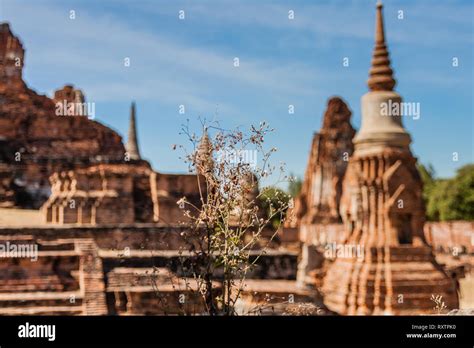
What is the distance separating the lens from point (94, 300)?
344 inches

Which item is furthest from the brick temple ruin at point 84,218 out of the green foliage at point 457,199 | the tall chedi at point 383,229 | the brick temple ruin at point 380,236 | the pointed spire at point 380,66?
the green foliage at point 457,199

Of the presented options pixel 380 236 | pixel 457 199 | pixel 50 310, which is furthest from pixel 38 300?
pixel 457 199

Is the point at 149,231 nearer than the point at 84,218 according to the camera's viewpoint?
Yes

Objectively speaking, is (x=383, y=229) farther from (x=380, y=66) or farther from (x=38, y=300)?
(x=38, y=300)

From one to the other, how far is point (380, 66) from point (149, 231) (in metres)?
6.39

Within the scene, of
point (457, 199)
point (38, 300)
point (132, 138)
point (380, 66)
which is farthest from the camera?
point (457, 199)

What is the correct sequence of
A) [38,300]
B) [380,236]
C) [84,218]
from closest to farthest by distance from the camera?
[38,300] → [380,236] → [84,218]

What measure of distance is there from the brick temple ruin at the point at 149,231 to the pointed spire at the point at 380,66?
33mm

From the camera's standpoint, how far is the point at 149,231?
14.0m

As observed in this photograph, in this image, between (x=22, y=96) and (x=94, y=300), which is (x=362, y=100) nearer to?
(x=94, y=300)

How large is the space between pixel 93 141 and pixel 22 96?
278 cm

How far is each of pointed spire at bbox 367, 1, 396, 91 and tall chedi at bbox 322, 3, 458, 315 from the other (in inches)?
0.9

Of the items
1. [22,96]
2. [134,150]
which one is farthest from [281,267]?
[134,150]

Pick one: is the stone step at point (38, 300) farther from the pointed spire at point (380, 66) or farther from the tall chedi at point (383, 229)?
the pointed spire at point (380, 66)
